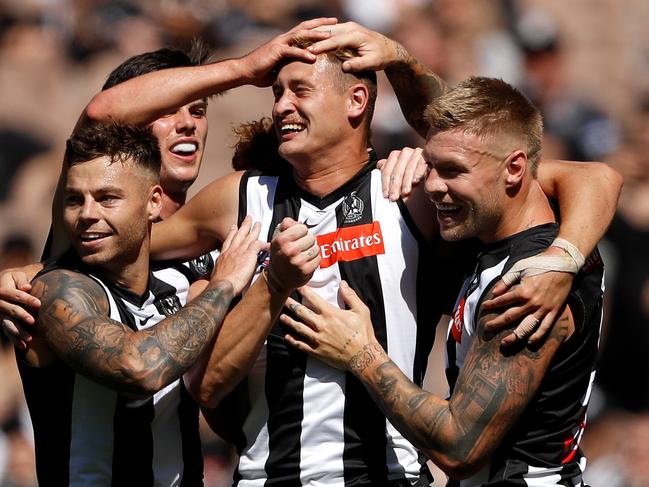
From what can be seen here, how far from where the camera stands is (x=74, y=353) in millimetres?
4285

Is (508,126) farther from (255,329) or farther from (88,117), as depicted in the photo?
(88,117)

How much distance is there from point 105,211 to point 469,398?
1614 mm

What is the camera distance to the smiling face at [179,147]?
18.4 ft

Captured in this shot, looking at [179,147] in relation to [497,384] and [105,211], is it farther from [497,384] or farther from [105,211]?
[497,384]

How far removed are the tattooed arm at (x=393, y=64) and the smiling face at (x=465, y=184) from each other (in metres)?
0.59

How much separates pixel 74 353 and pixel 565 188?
6.62ft

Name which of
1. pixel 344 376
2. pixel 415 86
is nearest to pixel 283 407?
pixel 344 376

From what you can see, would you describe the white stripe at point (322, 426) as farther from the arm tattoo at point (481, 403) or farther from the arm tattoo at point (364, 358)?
the arm tattoo at point (481, 403)

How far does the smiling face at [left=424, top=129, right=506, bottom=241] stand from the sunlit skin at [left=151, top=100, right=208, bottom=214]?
5.40ft

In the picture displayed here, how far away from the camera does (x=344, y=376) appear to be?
4.63 meters

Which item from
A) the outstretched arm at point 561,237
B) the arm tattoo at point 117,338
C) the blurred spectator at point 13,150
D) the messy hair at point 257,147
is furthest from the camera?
the blurred spectator at point 13,150

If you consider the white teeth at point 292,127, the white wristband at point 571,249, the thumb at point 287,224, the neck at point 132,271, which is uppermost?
the white teeth at point 292,127

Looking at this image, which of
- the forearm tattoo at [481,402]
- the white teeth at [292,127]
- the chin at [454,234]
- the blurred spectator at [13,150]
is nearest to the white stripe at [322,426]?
the forearm tattoo at [481,402]

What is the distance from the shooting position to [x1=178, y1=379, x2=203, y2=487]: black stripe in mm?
4852
